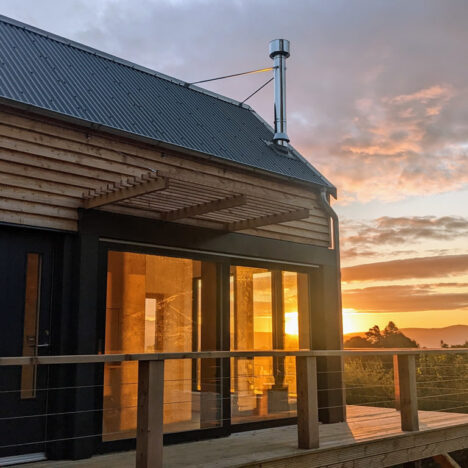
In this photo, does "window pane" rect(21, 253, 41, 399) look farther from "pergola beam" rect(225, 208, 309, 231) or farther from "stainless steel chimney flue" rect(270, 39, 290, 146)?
"stainless steel chimney flue" rect(270, 39, 290, 146)

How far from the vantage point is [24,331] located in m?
5.52

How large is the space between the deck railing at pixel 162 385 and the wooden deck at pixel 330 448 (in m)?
0.22

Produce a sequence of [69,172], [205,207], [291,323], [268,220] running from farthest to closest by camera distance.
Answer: [291,323] < [268,220] < [205,207] < [69,172]

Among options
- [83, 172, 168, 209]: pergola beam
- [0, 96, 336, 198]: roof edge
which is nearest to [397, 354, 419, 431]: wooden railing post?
[0, 96, 336, 198]: roof edge

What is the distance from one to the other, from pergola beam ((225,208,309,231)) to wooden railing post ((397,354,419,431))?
196 centimetres

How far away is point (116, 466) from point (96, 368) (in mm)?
1083

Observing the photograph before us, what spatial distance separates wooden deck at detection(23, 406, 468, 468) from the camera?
5.13 meters

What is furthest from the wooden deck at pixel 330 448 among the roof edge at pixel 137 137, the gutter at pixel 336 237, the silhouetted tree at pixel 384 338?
the silhouetted tree at pixel 384 338

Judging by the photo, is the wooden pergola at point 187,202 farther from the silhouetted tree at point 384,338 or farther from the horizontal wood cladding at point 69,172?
the silhouetted tree at point 384,338

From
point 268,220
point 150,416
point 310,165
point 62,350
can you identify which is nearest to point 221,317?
point 268,220

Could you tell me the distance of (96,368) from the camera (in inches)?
229

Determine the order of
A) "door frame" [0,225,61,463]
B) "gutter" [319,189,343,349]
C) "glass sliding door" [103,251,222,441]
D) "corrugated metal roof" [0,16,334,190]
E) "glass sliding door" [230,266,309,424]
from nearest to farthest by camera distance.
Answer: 1. "door frame" [0,225,61,463]
2. "glass sliding door" [103,251,222,441]
3. "corrugated metal roof" [0,16,334,190]
4. "glass sliding door" [230,266,309,424]
5. "gutter" [319,189,343,349]

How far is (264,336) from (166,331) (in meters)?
1.69

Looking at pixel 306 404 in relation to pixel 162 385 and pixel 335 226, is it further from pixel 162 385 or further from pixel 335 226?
pixel 335 226
